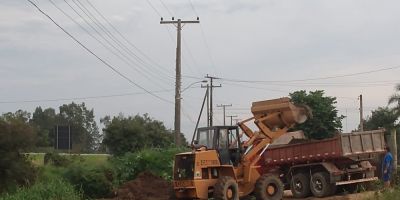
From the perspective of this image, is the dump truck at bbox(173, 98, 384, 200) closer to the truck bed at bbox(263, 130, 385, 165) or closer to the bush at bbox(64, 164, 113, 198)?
the truck bed at bbox(263, 130, 385, 165)

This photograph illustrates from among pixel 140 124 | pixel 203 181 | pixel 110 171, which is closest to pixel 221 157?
pixel 203 181

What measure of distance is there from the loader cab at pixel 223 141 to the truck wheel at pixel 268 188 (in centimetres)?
120

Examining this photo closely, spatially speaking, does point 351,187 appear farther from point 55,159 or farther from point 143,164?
point 55,159

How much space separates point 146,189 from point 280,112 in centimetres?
723

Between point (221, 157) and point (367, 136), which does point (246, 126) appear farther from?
point (367, 136)

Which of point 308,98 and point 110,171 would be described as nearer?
point 110,171

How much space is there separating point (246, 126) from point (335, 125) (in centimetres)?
3086

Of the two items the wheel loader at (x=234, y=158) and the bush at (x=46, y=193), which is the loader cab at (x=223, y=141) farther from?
the bush at (x=46, y=193)

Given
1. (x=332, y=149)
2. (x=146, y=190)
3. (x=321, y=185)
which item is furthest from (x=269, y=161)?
(x=146, y=190)

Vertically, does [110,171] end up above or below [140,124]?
below

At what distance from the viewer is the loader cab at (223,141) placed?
23.0 metres

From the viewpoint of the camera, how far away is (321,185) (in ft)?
81.9

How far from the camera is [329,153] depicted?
81.1ft

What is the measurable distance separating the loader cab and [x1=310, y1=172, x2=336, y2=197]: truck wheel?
371cm
